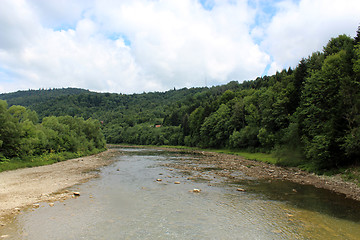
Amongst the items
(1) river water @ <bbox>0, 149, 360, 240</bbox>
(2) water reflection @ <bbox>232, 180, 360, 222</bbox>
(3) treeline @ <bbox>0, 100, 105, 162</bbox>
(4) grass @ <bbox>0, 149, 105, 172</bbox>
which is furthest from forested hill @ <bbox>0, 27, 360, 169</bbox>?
(3) treeline @ <bbox>0, 100, 105, 162</bbox>

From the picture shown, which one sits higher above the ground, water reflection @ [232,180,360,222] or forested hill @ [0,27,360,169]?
forested hill @ [0,27,360,169]

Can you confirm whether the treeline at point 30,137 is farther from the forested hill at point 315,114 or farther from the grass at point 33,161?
the forested hill at point 315,114

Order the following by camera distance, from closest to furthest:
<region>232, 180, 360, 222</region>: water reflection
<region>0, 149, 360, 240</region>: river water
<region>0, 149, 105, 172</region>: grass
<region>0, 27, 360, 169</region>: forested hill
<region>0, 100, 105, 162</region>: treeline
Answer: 1. <region>0, 149, 360, 240</region>: river water
2. <region>232, 180, 360, 222</region>: water reflection
3. <region>0, 27, 360, 169</region>: forested hill
4. <region>0, 149, 105, 172</region>: grass
5. <region>0, 100, 105, 162</region>: treeline

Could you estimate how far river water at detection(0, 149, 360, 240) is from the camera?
13.2m

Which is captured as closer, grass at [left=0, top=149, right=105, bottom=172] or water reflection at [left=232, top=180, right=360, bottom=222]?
water reflection at [left=232, top=180, right=360, bottom=222]

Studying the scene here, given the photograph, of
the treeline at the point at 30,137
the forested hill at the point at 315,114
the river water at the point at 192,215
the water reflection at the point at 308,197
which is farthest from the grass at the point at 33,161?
the forested hill at the point at 315,114

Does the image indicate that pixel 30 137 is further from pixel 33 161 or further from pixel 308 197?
pixel 308 197

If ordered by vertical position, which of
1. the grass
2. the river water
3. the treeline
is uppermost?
the treeline

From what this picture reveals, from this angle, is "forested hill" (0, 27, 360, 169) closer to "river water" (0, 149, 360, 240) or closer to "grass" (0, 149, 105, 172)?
"river water" (0, 149, 360, 240)

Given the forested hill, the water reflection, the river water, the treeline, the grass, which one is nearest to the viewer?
the river water

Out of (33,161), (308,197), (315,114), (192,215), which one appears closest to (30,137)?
(33,161)

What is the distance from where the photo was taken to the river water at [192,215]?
13.2m

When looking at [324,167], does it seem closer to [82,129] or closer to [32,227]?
[32,227]

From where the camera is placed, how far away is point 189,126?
125 metres
